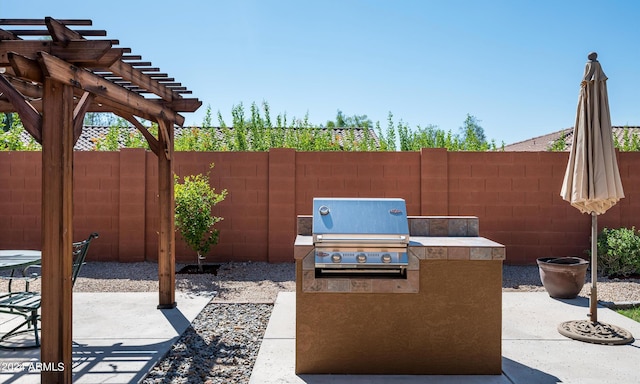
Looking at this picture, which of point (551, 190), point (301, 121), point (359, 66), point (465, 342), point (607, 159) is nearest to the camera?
point (465, 342)

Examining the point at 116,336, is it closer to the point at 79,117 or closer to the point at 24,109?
the point at 79,117

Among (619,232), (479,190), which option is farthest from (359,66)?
(619,232)

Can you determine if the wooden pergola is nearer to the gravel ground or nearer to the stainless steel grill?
the gravel ground

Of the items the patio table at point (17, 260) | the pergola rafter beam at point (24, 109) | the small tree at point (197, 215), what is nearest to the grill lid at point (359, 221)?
the pergola rafter beam at point (24, 109)

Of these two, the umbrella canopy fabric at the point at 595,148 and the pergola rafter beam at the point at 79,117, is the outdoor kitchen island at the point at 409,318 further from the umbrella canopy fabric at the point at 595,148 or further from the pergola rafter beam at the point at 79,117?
the pergola rafter beam at the point at 79,117

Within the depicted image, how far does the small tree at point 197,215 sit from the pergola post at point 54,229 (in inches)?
158

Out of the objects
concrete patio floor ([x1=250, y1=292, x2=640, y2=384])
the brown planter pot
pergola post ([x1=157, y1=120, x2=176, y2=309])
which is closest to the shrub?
the brown planter pot

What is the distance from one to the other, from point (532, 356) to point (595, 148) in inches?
80.8

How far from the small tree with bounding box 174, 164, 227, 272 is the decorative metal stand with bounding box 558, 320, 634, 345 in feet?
16.8

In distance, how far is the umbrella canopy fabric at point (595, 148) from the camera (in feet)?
13.8

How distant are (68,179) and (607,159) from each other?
461cm

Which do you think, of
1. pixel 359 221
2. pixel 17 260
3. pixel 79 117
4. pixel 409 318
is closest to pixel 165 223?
pixel 17 260

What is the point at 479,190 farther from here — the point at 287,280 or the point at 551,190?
the point at 287,280

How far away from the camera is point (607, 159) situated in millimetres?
4227
